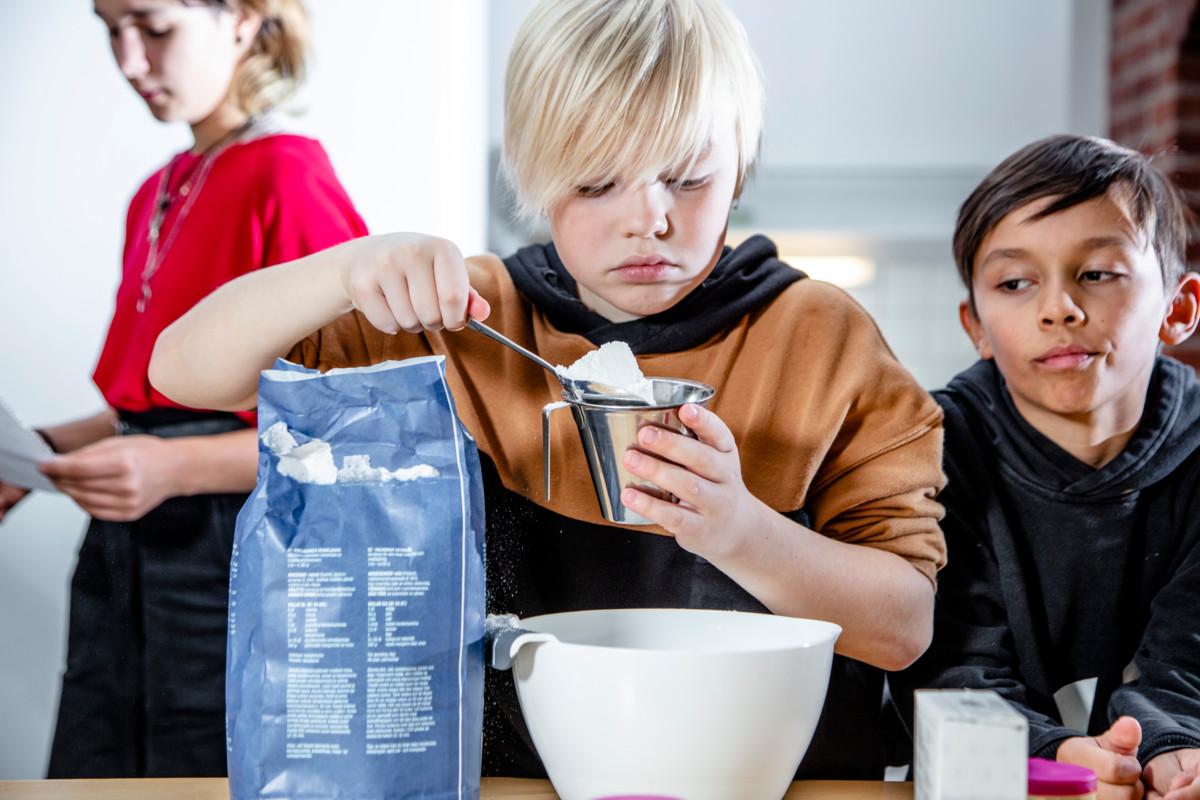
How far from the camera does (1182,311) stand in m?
1.06

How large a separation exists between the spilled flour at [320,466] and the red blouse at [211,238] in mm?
520

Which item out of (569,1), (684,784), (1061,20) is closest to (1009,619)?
(684,784)

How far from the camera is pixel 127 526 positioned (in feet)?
3.82

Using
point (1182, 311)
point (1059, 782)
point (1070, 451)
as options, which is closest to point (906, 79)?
point (1182, 311)

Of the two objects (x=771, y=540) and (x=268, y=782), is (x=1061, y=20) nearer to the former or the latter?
(x=771, y=540)

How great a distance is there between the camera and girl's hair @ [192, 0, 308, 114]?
1.20 meters

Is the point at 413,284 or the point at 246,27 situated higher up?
the point at 246,27

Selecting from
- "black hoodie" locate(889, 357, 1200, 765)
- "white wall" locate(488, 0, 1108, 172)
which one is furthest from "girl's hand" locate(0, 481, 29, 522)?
"white wall" locate(488, 0, 1108, 172)

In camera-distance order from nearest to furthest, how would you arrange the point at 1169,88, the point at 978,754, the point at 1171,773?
the point at 978,754
the point at 1171,773
the point at 1169,88

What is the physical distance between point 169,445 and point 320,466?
1.95 feet

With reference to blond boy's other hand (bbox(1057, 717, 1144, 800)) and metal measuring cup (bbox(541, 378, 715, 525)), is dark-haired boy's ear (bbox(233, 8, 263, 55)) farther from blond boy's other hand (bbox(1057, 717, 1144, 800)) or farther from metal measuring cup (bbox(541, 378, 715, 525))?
blond boy's other hand (bbox(1057, 717, 1144, 800))

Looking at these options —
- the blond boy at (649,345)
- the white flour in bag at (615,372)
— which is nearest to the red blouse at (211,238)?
the blond boy at (649,345)

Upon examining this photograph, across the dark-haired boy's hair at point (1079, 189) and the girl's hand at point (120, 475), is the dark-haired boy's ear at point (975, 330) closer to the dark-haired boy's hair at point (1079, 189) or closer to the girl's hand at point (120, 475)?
the dark-haired boy's hair at point (1079, 189)

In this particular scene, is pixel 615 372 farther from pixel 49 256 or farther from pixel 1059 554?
pixel 49 256
